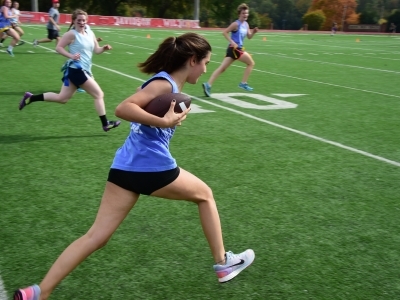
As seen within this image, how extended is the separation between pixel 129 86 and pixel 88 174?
6.72 metres

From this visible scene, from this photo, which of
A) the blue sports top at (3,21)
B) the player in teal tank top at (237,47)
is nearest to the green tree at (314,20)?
the blue sports top at (3,21)

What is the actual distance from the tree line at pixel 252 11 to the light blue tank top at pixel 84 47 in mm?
60916

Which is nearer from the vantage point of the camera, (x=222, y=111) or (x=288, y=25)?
(x=222, y=111)

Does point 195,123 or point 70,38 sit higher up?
point 70,38

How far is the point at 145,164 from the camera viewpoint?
3.02m

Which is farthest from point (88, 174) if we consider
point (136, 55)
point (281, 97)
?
point (136, 55)

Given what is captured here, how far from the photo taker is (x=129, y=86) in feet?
40.1

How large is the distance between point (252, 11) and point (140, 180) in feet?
302

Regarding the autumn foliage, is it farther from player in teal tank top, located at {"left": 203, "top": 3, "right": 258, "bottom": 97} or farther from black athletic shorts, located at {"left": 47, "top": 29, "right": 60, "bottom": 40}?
player in teal tank top, located at {"left": 203, "top": 3, "right": 258, "bottom": 97}

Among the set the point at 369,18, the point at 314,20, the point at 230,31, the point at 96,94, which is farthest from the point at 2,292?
the point at 369,18

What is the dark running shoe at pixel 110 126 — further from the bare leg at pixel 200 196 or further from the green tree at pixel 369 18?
the green tree at pixel 369 18

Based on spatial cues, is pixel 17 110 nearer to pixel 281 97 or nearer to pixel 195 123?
pixel 195 123

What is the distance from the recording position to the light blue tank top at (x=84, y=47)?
7.94 meters

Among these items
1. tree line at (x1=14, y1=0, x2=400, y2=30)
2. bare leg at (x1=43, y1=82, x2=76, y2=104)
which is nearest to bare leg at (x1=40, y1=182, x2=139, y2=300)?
bare leg at (x1=43, y1=82, x2=76, y2=104)
